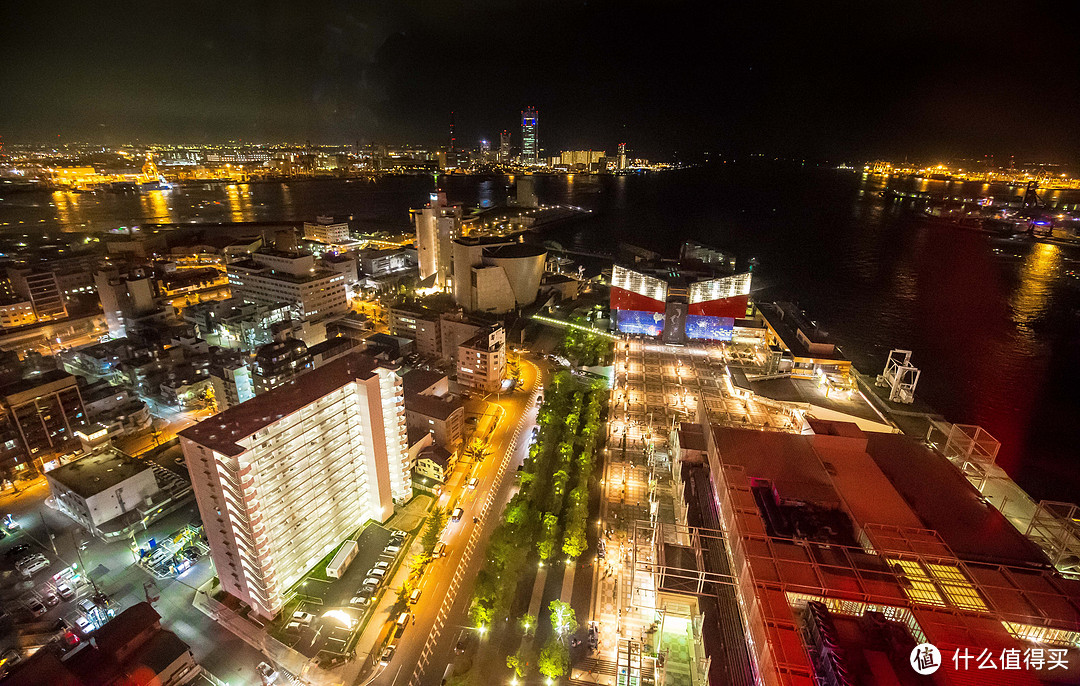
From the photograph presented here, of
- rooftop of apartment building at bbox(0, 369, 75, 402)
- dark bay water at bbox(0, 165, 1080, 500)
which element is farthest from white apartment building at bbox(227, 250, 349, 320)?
dark bay water at bbox(0, 165, 1080, 500)

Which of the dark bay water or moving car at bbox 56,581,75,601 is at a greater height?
the dark bay water

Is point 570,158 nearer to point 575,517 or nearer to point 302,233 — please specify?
point 302,233

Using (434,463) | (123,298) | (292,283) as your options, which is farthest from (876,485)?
(123,298)

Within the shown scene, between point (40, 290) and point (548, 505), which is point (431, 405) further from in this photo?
point (40, 290)

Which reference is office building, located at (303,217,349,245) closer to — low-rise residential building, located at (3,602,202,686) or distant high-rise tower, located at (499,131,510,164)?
low-rise residential building, located at (3,602,202,686)

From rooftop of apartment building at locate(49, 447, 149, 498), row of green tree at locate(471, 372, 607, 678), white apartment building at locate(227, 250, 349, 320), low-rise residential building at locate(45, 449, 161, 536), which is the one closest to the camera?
row of green tree at locate(471, 372, 607, 678)

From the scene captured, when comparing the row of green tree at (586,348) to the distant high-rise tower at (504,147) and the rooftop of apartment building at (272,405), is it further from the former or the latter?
the distant high-rise tower at (504,147)

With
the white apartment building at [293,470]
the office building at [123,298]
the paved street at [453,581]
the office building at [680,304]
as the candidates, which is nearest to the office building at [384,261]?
the office building at [123,298]
